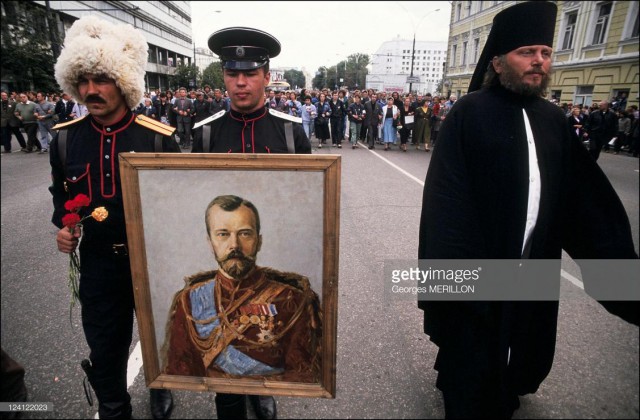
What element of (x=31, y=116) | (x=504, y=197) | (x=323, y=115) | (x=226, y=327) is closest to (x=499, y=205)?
(x=504, y=197)

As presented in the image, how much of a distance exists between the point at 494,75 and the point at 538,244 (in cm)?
85

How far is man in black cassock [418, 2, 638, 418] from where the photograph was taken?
1747mm

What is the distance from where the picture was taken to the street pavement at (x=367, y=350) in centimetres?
228

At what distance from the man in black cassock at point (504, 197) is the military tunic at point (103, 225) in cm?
140

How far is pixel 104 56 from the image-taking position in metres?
1.69

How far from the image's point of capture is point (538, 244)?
181cm

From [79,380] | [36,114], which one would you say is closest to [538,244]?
[79,380]

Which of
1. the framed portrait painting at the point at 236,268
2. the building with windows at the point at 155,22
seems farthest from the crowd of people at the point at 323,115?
the building with windows at the point at 155,22

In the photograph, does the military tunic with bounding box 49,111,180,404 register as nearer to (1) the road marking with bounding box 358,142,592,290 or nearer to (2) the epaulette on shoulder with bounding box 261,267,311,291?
(2) the epaulette on shoulder with bounding box 261,267,311,291

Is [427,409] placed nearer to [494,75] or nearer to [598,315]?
[494,75]

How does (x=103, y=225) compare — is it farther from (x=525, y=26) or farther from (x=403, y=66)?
(x=403, y=66)

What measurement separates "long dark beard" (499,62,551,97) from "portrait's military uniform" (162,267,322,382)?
4.33ft

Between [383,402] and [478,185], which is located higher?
[478,185]

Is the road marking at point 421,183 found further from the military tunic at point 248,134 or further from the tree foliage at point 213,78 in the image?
the tree foliage at point 213,78
